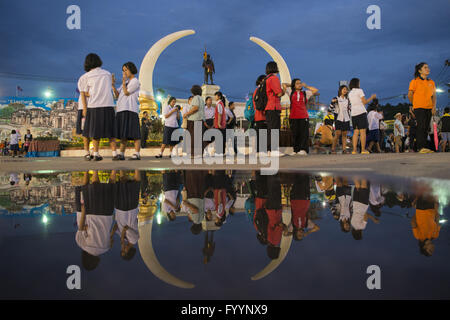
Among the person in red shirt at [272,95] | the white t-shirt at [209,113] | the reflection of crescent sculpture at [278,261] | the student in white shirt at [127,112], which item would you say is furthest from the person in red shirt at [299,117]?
the reflection of crescent sculpture at [278,261]

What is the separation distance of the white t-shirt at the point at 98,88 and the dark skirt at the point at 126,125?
1.75 ft

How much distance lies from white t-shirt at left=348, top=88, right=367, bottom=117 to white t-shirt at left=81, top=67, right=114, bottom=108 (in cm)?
527

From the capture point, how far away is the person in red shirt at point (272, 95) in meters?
6.62

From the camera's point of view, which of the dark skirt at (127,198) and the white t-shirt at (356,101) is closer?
the dark skirt at (127,198)

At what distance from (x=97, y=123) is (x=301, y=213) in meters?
5.48

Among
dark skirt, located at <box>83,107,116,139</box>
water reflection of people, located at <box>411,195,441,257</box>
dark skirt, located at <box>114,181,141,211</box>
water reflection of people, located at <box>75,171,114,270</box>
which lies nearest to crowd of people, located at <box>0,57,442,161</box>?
dark skirt, located at <box>83,107,116,139</box>

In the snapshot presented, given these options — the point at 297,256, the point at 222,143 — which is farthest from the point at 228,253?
the point at 222,143

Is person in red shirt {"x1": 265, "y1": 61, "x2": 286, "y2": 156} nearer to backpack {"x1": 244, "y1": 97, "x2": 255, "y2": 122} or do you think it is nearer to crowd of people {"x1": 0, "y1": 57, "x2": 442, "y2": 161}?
crowd of people {"x1": 0, "y1": 57, "x2": 442, "y2": 161}

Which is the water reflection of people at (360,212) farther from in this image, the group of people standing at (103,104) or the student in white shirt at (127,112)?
the student in white shirt at (127,112)

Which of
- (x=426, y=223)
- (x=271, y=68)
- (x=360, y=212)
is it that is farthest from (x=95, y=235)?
(x=271, y=68)

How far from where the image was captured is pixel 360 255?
983 mm

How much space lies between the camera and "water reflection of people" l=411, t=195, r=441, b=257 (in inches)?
42.5
